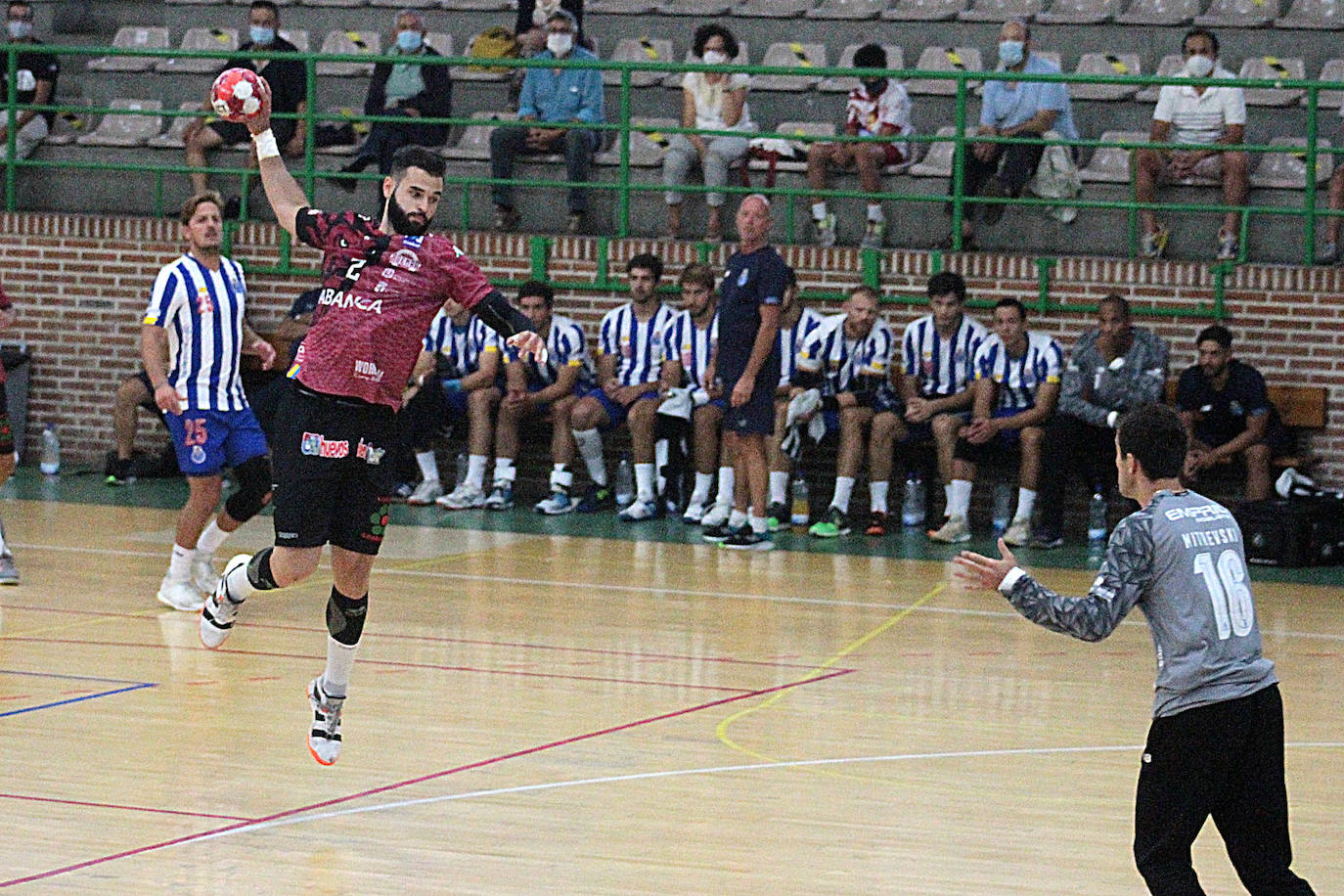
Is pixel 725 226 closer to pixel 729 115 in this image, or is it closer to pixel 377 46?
pixel 729 115

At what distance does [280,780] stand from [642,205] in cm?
1071

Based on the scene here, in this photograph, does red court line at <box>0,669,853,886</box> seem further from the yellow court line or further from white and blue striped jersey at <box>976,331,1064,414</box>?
white and blue striped jersey at <box>976,331,1064,414</box>

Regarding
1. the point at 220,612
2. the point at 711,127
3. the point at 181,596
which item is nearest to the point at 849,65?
the point at 711,127

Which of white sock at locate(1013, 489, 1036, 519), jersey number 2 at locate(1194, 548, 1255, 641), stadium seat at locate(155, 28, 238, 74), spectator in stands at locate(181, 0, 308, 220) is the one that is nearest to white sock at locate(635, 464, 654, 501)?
white sock at locate(1013, 489, 1036, 519)

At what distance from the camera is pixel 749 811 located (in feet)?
22.3

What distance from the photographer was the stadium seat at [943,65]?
17312 millimetres

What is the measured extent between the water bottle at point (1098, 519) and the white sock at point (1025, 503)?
1.74 ft

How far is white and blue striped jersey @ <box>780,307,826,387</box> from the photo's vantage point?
15.1m

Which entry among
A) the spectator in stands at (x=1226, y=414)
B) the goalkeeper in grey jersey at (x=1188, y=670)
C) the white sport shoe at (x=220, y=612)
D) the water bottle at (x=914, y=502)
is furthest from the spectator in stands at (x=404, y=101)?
the goalkeeper in grey jersey at (x=1188, y=670)

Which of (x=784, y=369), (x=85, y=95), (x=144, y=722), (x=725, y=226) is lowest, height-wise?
(x=144, y=722)

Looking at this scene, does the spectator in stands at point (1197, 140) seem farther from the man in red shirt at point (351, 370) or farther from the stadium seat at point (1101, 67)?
the man in red shirt at point (351, 370)

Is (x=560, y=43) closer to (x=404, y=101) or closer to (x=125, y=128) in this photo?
(x=404, y=101)

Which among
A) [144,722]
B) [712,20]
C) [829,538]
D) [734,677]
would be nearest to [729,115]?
[712,20]

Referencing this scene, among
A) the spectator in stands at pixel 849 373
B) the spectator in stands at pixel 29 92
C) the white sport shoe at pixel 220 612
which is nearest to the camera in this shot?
the white sport shoe at pixel 220 612
